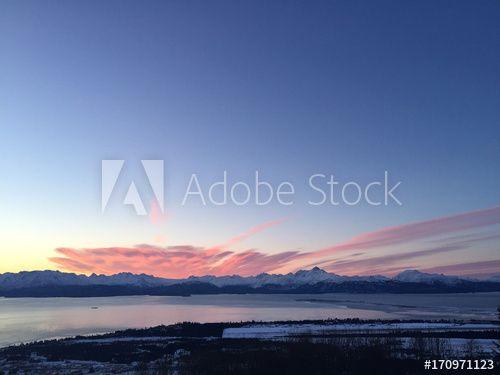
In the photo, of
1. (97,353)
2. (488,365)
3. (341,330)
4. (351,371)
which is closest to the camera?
(488,365)

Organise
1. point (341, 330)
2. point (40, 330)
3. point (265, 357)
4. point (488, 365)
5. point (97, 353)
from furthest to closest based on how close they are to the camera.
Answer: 1. point (40, 330)
2. point (341, 330)
3. point (97, 353)
4. point (265, 357)
5. point (488, 365)

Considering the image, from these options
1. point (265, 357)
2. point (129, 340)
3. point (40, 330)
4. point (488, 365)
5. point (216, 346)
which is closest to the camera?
point (488, 365)

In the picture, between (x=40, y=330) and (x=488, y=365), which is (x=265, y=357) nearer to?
(x=488, y=365)

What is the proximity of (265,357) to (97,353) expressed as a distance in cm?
2047

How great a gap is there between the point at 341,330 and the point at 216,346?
969 inches

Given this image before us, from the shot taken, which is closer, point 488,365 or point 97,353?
point 488,365

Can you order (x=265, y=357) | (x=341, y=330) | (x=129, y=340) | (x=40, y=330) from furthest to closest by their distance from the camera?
1. (x=40, y=330)
2. (x=341, y=330)
3. (x=129, y=340)
4. (x=265, y=357)

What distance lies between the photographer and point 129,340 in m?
65.2

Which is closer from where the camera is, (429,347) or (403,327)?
(429,347)

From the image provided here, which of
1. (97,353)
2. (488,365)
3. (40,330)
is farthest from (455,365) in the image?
(40,330)

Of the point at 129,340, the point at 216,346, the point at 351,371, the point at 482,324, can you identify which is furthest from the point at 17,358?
the point at 482,324

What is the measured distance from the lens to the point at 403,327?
7675cm

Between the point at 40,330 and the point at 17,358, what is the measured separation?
41754 mm

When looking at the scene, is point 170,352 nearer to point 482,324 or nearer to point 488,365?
point 488,365
